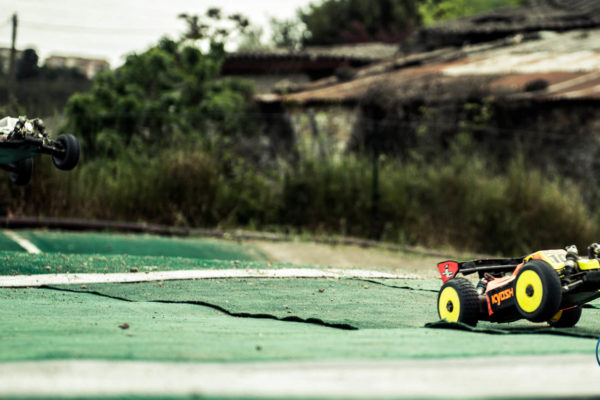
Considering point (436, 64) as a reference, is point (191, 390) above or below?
below

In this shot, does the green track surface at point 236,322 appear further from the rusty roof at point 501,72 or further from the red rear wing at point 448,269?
the rusty roof at point 501,72

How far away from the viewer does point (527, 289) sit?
4.02m

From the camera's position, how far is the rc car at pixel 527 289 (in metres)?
3.90

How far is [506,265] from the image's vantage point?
461cm

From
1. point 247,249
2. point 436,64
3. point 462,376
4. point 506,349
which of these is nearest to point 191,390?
point 462,376

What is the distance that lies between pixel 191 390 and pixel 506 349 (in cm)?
145

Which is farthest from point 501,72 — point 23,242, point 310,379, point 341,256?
point 310,379

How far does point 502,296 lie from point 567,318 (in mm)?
457

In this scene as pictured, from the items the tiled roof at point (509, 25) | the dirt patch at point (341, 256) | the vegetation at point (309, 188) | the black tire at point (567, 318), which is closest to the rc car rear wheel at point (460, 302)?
the black tire at point (567, 318)

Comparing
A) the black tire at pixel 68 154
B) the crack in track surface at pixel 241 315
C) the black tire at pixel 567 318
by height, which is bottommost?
the crack in track surface at pixel 241 315

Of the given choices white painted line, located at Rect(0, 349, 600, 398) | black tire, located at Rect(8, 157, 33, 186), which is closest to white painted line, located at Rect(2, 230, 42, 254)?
black tire, located at Rect(8, 157, 33, 186)

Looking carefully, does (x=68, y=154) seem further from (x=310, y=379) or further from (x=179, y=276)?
(x=310, y=379)

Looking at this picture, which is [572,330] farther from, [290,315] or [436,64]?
[436,64]

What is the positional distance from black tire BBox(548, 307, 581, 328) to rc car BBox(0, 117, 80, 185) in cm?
396
